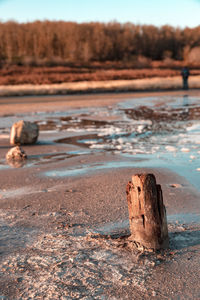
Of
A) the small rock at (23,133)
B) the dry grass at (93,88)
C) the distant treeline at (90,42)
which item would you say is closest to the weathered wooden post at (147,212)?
the small rock at (23,133)

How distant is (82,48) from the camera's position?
204 ft

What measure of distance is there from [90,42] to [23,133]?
57933 mm

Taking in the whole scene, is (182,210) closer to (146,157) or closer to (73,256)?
(73,256)

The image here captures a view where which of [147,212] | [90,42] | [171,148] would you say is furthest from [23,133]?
[90,42]

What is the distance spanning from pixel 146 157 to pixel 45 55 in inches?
2277

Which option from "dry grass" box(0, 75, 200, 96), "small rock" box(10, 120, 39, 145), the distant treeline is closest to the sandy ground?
"small rock" box(10, 120, 39, 145)

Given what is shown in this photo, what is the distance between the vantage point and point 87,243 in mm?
3307

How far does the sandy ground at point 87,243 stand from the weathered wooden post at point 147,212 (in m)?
0.10

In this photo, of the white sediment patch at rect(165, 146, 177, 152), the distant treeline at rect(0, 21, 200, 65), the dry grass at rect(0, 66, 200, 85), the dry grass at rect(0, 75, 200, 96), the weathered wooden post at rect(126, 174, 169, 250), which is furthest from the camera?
the distant treeline at rect(0, 21, 200, 65)

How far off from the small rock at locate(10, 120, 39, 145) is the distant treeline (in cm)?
4951

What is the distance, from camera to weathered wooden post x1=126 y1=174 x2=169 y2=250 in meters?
3.02

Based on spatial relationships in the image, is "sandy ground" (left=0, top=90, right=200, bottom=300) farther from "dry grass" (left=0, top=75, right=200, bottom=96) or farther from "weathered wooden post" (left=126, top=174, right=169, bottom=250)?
"dry grass" (left=0, top=75, right=200, bottom=96)

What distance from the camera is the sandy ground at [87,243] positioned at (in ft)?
8.73

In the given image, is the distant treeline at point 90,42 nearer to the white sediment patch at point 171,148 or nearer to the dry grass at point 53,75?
the dry grass at point 53,75
